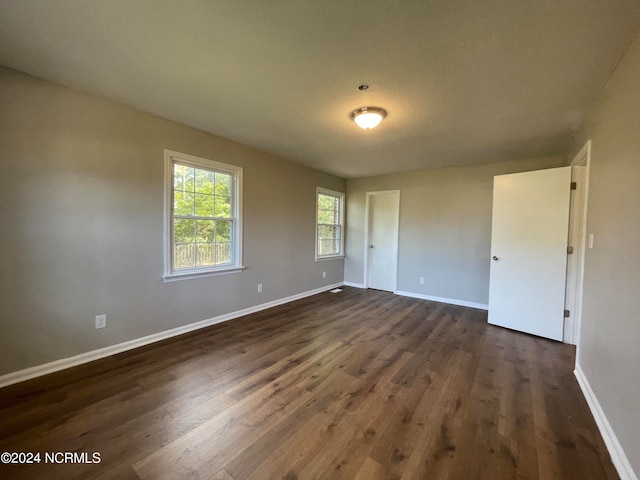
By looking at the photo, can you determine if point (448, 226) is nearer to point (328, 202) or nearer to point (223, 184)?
point (328, 202)

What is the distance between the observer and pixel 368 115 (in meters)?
2.50

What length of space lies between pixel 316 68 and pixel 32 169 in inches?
94.4

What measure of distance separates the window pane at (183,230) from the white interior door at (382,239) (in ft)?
11.9

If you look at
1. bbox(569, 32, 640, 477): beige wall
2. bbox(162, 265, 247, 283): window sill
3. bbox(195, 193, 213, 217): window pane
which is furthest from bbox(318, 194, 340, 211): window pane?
bbox(569, 32, 640, 477): beige wall

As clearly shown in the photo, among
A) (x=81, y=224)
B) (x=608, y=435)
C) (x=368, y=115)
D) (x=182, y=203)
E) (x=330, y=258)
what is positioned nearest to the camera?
(x=608, y=435)

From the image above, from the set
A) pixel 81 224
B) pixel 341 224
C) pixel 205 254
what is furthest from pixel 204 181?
pixel 341 224

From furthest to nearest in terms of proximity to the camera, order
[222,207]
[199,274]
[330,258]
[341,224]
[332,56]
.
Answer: [341,224] → [330,258] → [222,207] → [199,274] → [332,56]

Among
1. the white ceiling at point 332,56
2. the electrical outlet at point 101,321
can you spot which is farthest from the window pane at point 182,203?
the electrical outlet at point 101,321

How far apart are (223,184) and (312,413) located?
290cm

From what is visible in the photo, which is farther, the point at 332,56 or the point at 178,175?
the point at 178,175

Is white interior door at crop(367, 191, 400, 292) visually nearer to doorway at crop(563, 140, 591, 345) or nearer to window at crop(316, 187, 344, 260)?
window at crop(316, 187, 344, 260)

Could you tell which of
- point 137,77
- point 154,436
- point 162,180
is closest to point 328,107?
point 137,77

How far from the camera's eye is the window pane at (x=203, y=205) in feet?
10.8

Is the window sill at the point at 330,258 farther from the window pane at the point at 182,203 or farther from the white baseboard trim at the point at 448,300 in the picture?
the window pane at the point at 182,203
